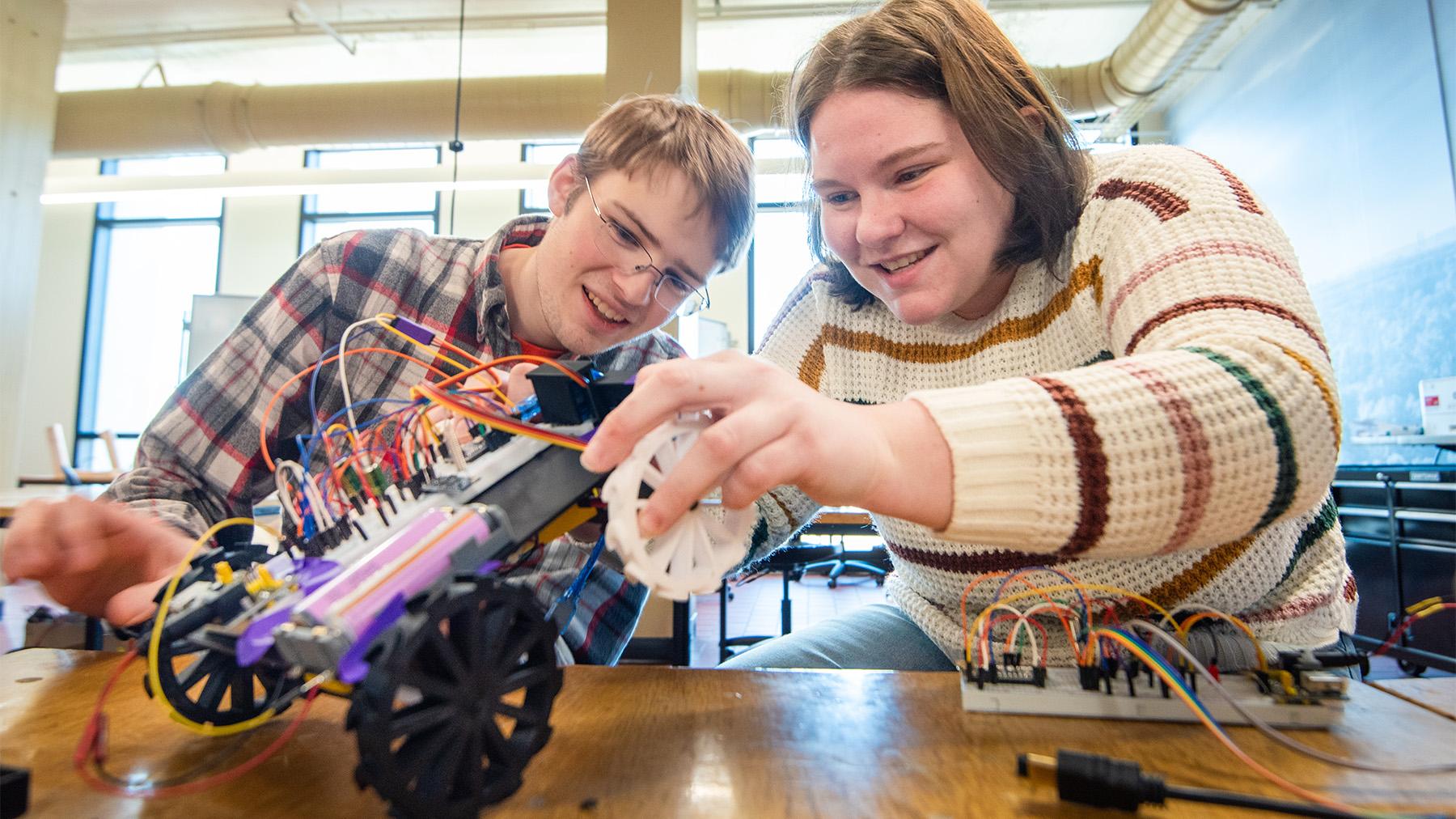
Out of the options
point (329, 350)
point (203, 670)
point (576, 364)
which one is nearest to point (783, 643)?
point (576, 364)

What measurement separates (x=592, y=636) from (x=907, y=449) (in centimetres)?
76

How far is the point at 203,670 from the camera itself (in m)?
0.59

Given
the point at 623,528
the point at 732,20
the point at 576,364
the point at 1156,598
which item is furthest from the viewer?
the point at 732,20

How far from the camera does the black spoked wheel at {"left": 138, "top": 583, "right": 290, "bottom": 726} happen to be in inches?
20.4

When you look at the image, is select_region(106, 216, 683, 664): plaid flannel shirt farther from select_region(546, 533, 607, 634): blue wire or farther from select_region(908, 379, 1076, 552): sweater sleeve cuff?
select_region(908, 379, 1076, 552): sweater sleeve cuff

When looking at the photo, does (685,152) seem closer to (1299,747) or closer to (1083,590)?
(1083,590)

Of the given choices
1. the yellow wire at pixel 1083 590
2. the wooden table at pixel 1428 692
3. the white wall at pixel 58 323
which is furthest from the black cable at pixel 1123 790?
the white wall at pixel 58 323

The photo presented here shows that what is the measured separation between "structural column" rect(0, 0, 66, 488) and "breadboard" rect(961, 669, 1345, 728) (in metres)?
4.68

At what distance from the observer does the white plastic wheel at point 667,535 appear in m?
0.53

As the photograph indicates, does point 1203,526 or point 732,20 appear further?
point 732,20

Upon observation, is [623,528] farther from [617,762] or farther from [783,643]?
[783,643]

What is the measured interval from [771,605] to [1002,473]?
4867mm

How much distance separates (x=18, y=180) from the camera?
11.6 ft

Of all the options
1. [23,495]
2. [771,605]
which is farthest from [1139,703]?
[771,605]
